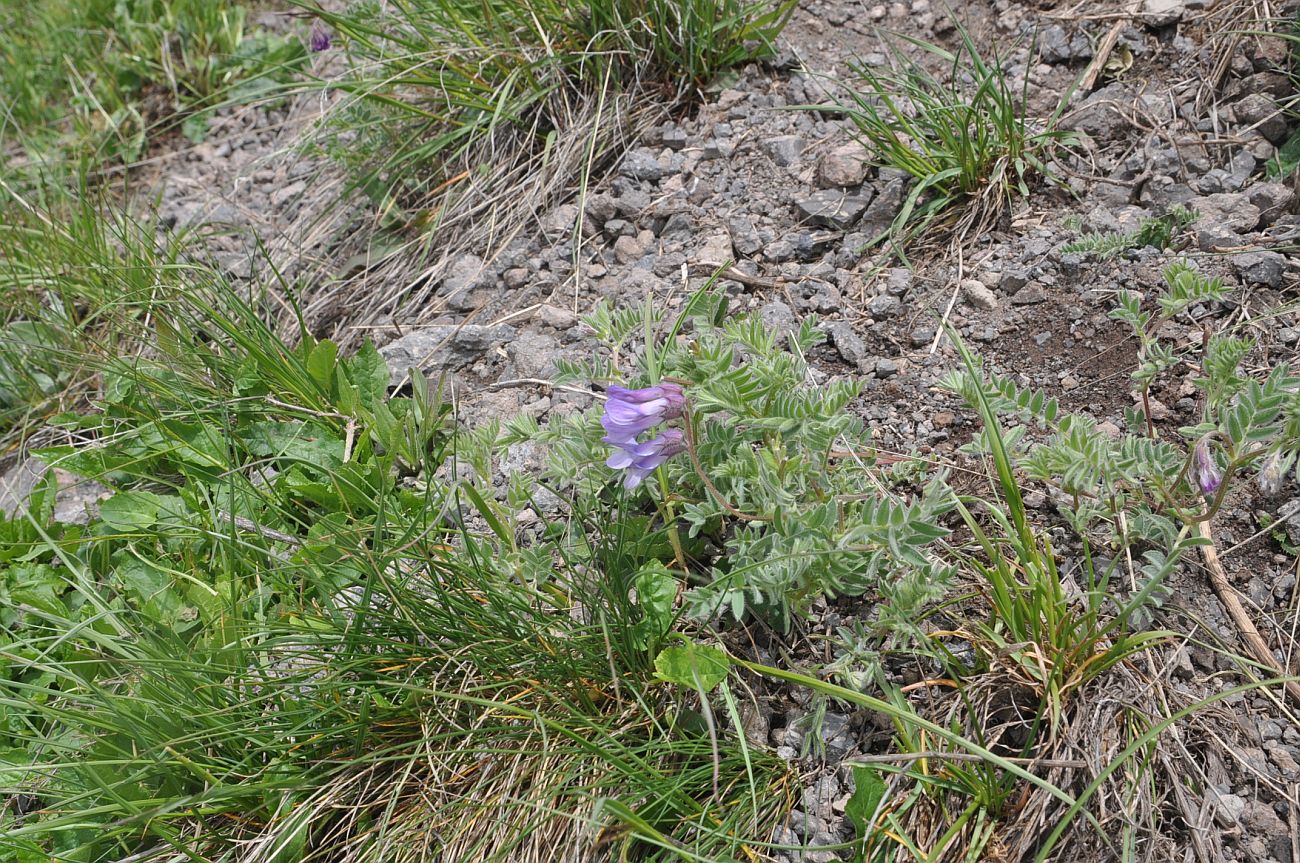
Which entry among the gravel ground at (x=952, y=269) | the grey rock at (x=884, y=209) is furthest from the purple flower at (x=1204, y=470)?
the grey rock at (x=884, y=209)

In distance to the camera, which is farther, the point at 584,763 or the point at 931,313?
the point at 931,313

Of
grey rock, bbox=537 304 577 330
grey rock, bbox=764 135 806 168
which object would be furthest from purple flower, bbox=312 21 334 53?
grey rock, bbox=764 135 806 168

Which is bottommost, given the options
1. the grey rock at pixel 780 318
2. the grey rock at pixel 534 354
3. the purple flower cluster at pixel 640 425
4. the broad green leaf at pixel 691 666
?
the broad green leaf at pixel 691 666

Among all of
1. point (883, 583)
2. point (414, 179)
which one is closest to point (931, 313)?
point (883, 583)

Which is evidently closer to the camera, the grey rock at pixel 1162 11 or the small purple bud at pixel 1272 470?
the small purple bud at pixel 1272 470

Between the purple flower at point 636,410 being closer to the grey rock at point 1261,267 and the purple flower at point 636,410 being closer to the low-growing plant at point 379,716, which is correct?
the low-growing plant at point 379,716

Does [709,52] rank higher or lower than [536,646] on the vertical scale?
higher

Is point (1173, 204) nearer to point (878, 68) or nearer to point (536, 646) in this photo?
point (878, 68)
